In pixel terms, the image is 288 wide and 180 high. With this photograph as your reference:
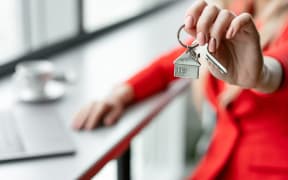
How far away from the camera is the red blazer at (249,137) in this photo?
46.9 inches

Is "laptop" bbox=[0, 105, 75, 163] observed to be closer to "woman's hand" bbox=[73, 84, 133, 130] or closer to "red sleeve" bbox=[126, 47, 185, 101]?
"woman's hand" bbox=[73, 84, 133, 130]

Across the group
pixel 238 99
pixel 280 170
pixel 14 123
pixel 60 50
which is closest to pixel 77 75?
pixel 60 50

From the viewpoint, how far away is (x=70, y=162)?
1.07 m

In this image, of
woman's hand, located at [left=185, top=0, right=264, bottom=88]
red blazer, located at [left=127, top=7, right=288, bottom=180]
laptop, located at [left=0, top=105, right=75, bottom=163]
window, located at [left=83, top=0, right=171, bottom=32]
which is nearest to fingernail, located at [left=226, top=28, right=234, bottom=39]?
woman's hand, located at [left=185, top=0, right=264, bottom=88]

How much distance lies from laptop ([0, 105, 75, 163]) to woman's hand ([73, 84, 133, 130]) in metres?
0.05

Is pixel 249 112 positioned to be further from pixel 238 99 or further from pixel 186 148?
pixel 186 148

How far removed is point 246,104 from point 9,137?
49cm

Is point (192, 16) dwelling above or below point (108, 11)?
below

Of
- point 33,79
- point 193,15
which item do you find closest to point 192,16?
point 193,15

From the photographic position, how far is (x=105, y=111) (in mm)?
1271

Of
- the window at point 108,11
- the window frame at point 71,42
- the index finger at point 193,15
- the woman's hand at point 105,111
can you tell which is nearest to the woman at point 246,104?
the woman's hand at point 105,111

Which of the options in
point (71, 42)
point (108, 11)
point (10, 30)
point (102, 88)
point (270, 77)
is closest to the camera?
point (270, 77)

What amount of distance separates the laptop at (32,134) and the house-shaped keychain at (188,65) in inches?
13.9

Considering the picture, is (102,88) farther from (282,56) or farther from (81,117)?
(282,56)
